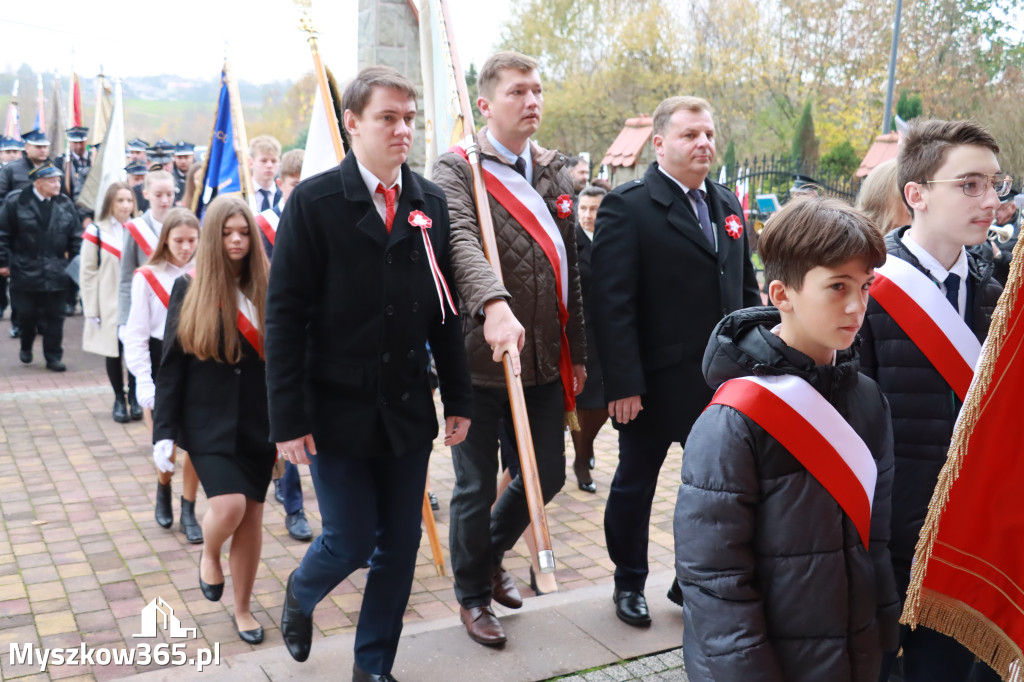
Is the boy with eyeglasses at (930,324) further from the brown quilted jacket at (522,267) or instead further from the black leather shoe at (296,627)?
the black leather shoe at (296,627)

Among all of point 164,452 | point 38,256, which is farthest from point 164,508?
point 38,256

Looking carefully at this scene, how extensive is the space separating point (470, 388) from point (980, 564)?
1868 millimetres

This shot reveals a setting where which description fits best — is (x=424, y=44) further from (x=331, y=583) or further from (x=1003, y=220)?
(x=1003, y=220)

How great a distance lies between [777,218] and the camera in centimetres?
237

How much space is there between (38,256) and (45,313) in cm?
59

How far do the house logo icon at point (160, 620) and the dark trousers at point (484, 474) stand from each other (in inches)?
46.1

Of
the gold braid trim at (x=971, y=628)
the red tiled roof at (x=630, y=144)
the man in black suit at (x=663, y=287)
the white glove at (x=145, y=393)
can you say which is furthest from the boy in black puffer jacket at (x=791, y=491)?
the red tiled roof at (x=630, y=144)

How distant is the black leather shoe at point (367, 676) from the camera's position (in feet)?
11.4

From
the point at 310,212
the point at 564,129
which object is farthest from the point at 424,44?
the point at 564,129

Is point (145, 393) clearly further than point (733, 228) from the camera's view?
Yes

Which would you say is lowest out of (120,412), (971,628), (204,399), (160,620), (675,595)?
(120,412)

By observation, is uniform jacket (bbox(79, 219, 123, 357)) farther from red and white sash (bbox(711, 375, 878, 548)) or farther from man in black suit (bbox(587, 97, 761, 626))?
red and white sash (bbox(711, 375, 878, 548))

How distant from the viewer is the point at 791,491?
86.0 inches

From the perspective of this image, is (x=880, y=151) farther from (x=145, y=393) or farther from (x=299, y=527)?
(x=145, y=393)
